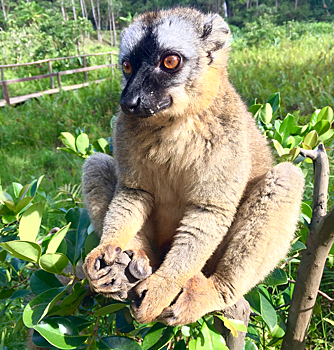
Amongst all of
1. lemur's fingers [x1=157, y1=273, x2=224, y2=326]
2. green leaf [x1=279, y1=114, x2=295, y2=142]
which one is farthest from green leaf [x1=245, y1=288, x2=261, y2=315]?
green leaf [x1=279, y1=114, x2=295, y2=142]

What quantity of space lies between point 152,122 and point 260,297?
130 cm

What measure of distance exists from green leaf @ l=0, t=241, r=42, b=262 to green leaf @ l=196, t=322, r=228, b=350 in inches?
36.8

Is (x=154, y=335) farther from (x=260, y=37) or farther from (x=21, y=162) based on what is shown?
(x=260, y=37)

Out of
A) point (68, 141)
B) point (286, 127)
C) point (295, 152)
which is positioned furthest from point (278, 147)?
point (68, 141)

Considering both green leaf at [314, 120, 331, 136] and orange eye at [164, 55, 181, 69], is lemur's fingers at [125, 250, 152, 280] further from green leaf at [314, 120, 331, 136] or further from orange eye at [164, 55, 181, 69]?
green leaf at [314, 120, 331, 136]

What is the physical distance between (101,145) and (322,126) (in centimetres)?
185

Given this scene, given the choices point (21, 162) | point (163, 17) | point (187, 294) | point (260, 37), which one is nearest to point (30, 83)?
point (21, 162)

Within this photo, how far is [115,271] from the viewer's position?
5.90 feet

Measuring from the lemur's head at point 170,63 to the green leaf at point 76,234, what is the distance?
0.81 metres

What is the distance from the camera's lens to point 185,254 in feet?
6.43

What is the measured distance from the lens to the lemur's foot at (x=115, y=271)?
5.70 ft

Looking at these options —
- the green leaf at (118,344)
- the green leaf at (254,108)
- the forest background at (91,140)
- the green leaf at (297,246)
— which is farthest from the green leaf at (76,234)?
the green leaf at (254,108)

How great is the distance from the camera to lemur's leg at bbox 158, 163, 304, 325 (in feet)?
6.28

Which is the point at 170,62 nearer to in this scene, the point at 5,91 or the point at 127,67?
the point at 127,67
